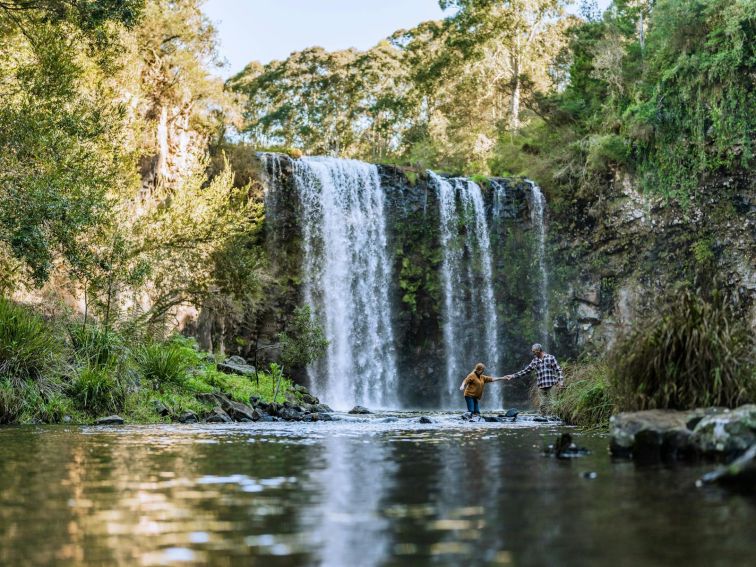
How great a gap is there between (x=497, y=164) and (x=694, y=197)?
11.7 metres

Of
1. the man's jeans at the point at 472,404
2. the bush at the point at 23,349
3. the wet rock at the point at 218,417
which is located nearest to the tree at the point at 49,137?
the bush at the point at 23,349

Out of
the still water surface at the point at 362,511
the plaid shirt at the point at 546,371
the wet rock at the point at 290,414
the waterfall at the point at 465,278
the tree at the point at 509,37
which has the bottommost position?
the wet rock at the point at 290,414

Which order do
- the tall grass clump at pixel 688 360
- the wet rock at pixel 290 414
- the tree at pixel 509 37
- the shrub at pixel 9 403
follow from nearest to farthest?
the tall grass clump at pixel 688 360
the shrub at pixel 9 403
the wet rock at pixel 290 414
the tree at pixel 509 37

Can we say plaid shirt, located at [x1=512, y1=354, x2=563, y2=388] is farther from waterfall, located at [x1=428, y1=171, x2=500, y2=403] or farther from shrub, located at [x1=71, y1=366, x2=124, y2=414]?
waterfall, located at [x1=428, y1=171, x2=500, y2=403]

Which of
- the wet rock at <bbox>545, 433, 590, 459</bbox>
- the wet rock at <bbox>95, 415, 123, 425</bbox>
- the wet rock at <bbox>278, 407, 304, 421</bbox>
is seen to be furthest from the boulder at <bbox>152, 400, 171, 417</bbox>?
the wet rock at <bbox>545, 433, 590, 459</bbox>

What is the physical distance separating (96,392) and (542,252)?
20.9 meters

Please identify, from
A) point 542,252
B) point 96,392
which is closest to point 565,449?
point 96,392

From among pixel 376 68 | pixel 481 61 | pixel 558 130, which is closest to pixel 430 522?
pixel 558 130

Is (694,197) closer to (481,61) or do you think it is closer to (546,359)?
(546,359)

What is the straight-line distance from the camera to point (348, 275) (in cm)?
3009

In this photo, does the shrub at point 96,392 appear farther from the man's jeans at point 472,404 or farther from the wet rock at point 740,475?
the wet rock at point 740,475

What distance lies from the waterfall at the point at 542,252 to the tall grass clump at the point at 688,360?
2296 centimetres

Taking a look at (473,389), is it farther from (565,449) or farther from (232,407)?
(565,449)

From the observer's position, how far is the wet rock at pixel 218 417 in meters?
15.9
